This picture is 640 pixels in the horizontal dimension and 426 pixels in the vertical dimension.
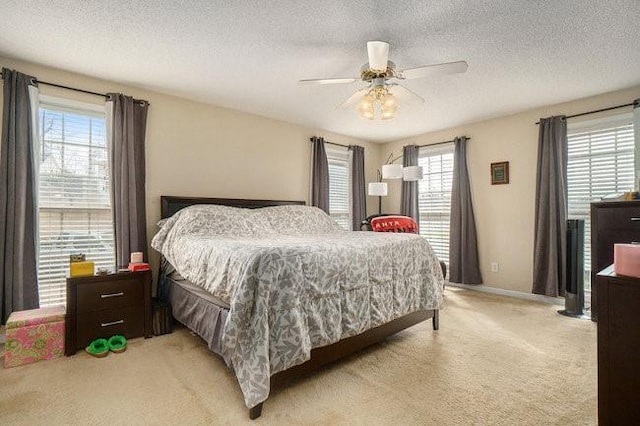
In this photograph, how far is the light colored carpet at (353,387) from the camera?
1.73 meters

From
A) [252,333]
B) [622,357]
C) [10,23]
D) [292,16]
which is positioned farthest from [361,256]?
[10,23]

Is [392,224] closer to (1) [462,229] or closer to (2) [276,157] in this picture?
(1) [462,229]

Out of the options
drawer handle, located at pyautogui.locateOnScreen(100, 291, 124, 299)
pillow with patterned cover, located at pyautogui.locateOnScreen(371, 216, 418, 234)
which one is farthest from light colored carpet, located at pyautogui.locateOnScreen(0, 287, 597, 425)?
pillow with patterned cover, located at pyautogui.locateOnScreen(371, 216, 418, 234)

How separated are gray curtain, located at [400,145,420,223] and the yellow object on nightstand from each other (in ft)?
14.3

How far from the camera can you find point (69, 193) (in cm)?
302

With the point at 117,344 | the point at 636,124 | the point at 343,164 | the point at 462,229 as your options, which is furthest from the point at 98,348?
the point at 636,124

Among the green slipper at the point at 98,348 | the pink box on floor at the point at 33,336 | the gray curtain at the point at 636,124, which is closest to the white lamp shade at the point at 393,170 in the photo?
the gray curtain at the point at 636,124

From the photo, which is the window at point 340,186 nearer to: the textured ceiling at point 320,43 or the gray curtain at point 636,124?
the textured ceiling at point 320,43

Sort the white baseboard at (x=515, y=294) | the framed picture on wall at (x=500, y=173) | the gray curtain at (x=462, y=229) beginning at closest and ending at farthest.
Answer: the white baseboard at (x=515, y=294) → the framed picture on wall at (x=500, y=173) → the gray curtain at (x=462, y=229)

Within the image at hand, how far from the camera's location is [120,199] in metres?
3.11

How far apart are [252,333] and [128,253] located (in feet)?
6.80

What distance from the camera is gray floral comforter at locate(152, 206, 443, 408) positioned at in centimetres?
175

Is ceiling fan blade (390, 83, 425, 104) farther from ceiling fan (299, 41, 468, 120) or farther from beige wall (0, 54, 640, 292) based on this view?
beige wall (0, 54, 640, 292)

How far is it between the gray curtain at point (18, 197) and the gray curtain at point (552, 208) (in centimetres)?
533
